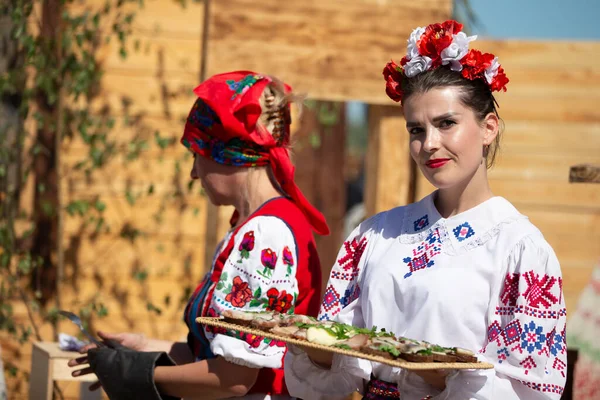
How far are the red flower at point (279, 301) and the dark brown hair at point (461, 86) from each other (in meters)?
0.63

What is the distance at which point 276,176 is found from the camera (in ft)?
8.36

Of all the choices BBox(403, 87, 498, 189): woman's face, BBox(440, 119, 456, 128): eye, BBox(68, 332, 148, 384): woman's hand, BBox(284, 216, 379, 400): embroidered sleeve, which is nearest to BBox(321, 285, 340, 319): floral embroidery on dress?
BBox(284, 216, 379, 400): embroidered sleeve

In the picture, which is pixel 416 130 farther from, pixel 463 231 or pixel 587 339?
pixel 587 339

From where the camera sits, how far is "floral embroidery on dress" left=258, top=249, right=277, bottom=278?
91.2 inches

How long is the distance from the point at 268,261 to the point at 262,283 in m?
0.06

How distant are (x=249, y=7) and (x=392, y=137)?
1.05 meters

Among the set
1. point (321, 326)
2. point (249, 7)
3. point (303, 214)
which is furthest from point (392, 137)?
point (321, 326)

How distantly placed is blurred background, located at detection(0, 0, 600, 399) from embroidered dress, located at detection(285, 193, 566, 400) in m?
2.60

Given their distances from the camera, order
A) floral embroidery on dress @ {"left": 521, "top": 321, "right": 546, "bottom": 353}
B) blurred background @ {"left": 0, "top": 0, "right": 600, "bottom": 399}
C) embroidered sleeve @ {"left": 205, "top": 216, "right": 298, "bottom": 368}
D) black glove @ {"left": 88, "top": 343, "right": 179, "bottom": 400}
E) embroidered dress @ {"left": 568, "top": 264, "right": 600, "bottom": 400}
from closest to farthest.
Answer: floral embroidery on dress @ {"left": 521, "top": 321, "right": 546, "bottom": 353}, embroidered sleeve @ {"left": 205, "top": 216, "right": 298, "bottom": 368}, black glove @ {"left": 88, "top": 343, "right": 179, "bottom": 400}, embroidered dress @ {"left": 568, "top": 264, "right": 600, "bottom": 400}, blurred background @ {"left": 0, "top": 0, "right": 600, "bottom": 399}

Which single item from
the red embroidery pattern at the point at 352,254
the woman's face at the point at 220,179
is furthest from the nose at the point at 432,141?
the woman's face at the point at 220,179

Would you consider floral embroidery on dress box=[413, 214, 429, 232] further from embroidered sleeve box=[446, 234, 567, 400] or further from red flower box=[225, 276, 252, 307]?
red flower box=[225, 276, 252, 307]

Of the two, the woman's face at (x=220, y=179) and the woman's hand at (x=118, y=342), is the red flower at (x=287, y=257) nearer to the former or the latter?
the woman's face at (x=220, y=179)

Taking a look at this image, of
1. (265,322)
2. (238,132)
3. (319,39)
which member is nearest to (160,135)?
(319,39)

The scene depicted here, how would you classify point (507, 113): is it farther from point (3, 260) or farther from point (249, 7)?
point (3, 260)
